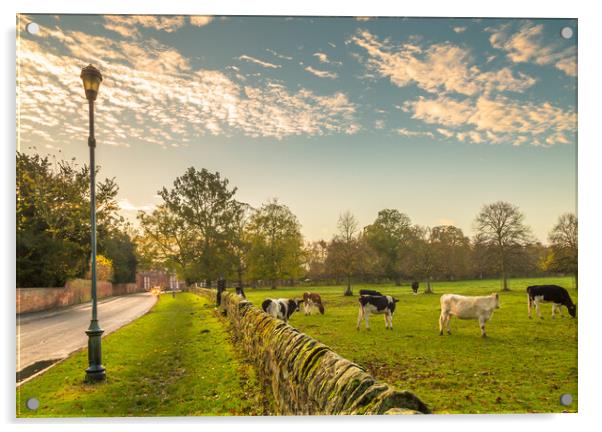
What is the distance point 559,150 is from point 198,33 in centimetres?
671

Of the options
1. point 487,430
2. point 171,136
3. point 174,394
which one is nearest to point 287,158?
point 171,136

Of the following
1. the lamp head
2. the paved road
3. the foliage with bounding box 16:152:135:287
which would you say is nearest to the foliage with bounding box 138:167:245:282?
the foliage with bounding box 16:152:135:287

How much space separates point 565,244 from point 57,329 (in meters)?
13.9

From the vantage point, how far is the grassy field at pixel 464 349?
607 centimetres

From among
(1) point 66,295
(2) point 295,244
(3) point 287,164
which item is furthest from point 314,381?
(1) point 66,295

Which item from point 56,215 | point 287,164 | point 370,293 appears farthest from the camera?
point 370,293

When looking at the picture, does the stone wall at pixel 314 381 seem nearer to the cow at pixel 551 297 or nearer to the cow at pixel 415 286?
the cow at pixel 551 297

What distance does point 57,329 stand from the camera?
12.3 m

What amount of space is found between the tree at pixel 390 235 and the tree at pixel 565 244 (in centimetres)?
280

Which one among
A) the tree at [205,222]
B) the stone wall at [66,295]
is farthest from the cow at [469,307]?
the stone wall at [66,295]

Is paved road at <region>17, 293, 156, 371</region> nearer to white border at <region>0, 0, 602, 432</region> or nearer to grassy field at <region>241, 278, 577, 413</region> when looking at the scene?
white border at <region>0, 0, 602, 432</region>

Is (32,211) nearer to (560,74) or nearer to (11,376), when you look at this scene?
(11,376)

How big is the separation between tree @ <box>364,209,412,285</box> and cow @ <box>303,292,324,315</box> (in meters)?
2.69

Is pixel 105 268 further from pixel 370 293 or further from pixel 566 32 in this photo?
pixel 566 32
